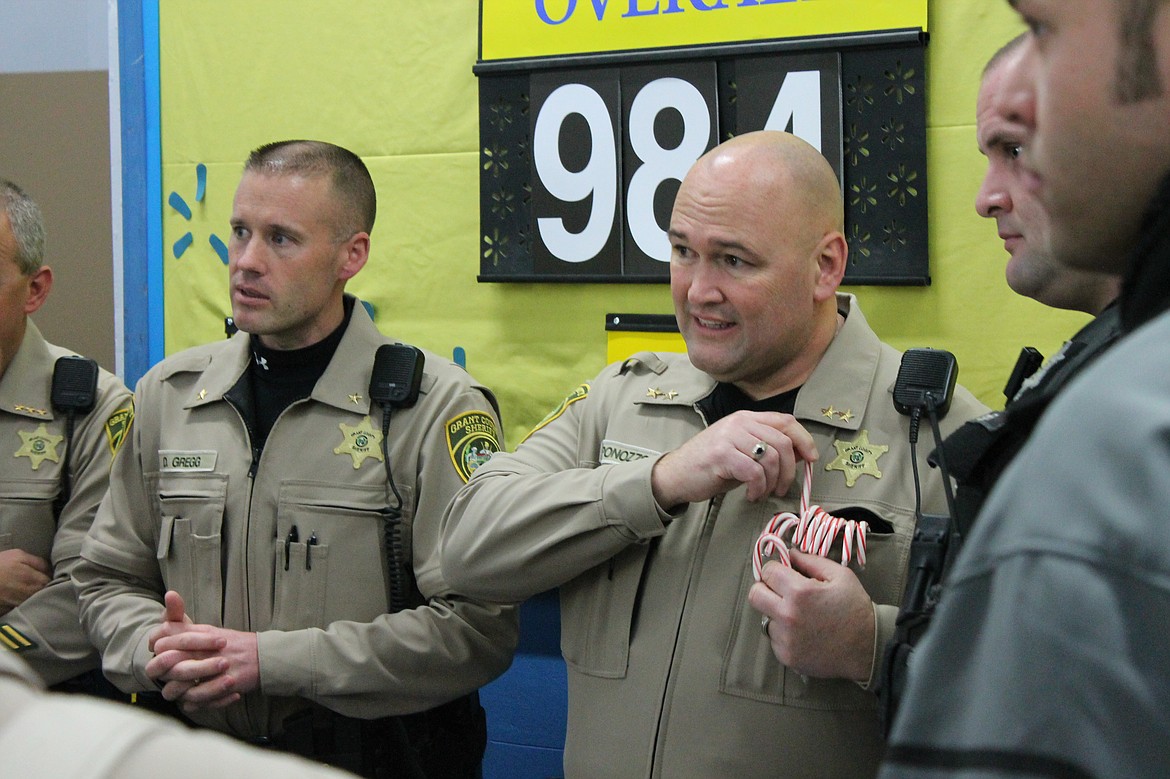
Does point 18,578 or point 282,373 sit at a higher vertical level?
point 282,373

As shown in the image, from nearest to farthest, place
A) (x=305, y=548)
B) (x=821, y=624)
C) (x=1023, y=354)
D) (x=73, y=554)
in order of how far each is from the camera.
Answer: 1. (x=821, y=624)
2. (x=1023, y=354)
3. (x=305, y=548)
4. (x=73, y=554)

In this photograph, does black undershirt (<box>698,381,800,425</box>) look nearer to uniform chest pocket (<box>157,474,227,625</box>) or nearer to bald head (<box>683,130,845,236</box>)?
bald head (<box>683,130,845,236</box>)

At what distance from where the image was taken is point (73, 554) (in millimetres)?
2506

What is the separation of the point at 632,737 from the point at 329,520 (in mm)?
758

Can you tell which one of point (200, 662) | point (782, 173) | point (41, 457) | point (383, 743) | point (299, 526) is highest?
point (782, 173)

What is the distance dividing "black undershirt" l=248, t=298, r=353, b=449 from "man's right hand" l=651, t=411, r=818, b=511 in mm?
897

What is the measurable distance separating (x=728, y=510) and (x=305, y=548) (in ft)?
2.71

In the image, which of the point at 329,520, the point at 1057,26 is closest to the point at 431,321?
the point at 329,520

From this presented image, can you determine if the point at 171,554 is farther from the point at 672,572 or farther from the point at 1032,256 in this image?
the point at 1032,256

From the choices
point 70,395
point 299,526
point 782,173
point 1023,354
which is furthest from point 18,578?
point 1023,354

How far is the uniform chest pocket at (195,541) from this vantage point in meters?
2.24

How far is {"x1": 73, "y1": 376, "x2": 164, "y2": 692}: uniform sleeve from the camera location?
2236mm

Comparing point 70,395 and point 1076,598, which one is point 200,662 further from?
point 1076,598

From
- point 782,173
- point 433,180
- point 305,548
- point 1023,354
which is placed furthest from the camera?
point 433,180
